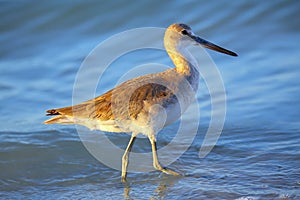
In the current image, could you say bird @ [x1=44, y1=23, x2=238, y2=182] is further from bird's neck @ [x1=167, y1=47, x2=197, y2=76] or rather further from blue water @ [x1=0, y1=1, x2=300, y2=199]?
blue water @ [x1=0, y1=1, x2=300, y2=199]

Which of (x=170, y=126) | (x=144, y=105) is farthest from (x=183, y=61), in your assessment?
(x=170, y=126)

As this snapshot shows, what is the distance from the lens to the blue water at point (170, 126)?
5.43 m

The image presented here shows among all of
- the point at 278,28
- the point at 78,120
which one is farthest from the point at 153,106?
the point at 278,28

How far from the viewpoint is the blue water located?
5.43m

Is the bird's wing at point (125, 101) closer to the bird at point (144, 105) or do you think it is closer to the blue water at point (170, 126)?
the bird at point (144, 105)

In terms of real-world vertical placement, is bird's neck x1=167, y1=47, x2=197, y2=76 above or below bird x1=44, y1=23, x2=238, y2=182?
above

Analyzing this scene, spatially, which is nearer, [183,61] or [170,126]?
[183,61]

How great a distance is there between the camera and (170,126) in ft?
22.9

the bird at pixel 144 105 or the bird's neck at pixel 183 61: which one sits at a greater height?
the bird's neck at pixel 183 61

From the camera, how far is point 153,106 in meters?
5.32

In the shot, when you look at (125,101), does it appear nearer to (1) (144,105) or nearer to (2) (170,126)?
(1) (144,105)

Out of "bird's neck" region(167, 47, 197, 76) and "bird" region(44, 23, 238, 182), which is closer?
"bird" region(44, 23, 238, 182)

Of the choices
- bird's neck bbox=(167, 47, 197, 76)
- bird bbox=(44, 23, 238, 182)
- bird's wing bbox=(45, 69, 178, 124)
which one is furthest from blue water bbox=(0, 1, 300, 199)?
bird's neck bbox=(167, 47, 197, 76)

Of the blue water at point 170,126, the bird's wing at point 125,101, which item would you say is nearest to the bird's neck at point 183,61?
the bird's wing at point 125,101
